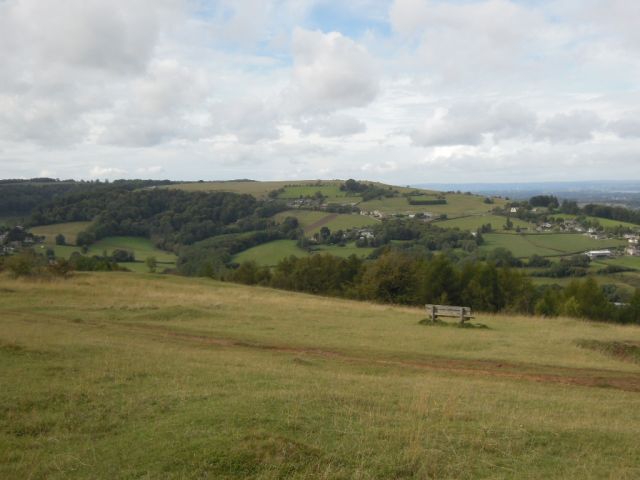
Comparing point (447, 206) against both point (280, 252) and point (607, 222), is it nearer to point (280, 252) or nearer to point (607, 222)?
point (607, 222)

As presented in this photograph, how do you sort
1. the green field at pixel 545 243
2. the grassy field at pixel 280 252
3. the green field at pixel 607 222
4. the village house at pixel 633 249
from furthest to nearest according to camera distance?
the green field at pixel 607 222 → the grassy field at pixel 280 252 → the green field at pixel 545 243 → the village house at pixel 633 249

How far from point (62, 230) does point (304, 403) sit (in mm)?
113105

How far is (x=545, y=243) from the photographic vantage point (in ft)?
299

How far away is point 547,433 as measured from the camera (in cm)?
941

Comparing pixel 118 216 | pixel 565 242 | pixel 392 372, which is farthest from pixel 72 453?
pixel 118 216

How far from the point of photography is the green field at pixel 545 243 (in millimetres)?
84375

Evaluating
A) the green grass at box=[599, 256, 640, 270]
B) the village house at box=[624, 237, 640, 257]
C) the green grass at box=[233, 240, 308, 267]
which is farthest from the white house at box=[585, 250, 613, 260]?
the green grass at box=[233, 240, 308, 267]

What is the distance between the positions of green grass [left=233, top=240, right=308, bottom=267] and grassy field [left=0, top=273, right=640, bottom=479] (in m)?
65.0

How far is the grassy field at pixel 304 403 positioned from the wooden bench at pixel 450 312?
10.9 feet

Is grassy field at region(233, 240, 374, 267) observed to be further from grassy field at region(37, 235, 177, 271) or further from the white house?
the white house

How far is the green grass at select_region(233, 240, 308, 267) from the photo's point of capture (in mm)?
90381

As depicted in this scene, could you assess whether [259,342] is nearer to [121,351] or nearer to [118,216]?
[121,351]

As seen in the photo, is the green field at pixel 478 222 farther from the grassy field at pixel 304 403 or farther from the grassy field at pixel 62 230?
the grassy field at pixel 304 403

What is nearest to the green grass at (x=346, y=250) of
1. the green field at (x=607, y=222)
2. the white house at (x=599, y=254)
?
the white house at (x=599, y=254)
